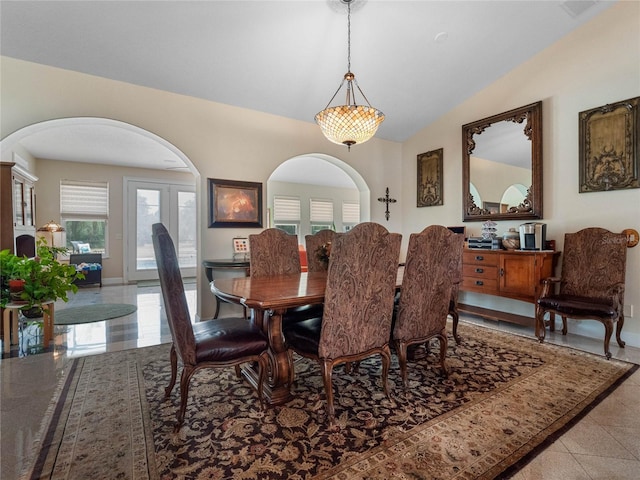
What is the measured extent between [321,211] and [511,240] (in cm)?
638

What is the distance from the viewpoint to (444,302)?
7.83 ft

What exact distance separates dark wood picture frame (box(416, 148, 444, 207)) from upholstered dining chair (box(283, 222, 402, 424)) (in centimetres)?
341

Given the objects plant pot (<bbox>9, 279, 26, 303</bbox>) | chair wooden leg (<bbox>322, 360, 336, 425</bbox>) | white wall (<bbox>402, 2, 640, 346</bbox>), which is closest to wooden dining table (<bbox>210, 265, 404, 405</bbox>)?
chair wooden leg (<bbox>322, 360, 336, 425</bbox>)

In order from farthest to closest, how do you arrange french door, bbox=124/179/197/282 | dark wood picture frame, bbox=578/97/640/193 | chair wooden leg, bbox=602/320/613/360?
french door, bbox=124/179/197/282
dark wood picture frame, bbox=578/97/640/193
chair wooden leg, bbox=602/320/613/360

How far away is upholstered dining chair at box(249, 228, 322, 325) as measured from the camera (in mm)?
2863

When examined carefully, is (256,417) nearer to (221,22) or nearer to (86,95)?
(221,22)

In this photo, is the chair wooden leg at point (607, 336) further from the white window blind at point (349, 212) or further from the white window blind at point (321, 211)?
the white window blind at point (349, 212)

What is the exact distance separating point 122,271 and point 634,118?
8.97 meters

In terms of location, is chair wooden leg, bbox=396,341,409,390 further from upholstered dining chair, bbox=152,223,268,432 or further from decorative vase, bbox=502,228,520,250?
decorative vase, bbox=502,228,520,250

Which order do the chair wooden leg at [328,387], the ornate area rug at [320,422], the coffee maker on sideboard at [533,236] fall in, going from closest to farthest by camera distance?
the ornate area rug at [320,422] → the chair wooden leg at [328,387] → the coffee maker on sideboard at [533,236]

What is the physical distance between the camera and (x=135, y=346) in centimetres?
312

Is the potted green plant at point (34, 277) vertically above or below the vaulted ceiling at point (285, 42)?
below

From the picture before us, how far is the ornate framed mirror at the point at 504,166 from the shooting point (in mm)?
3842

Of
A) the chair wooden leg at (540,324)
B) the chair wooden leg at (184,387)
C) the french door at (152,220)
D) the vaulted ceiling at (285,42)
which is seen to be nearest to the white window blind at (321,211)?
the french door at (152,220)
